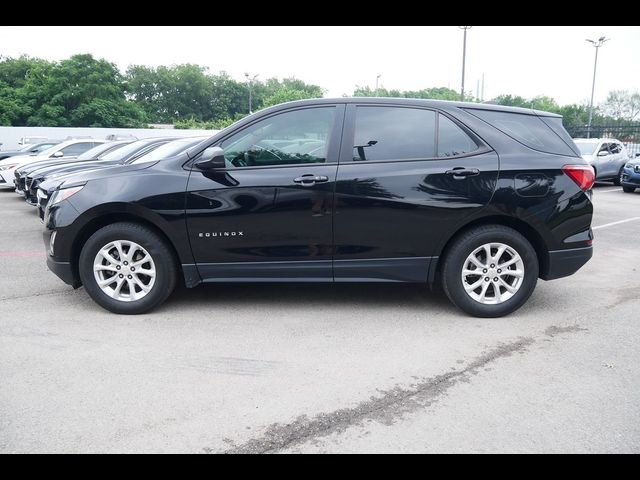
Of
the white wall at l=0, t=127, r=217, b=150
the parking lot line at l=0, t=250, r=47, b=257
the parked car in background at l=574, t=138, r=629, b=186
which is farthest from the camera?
the white wall at l=0, t=127, r=217, b=150

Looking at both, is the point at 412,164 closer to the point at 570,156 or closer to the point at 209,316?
the point at 570,156

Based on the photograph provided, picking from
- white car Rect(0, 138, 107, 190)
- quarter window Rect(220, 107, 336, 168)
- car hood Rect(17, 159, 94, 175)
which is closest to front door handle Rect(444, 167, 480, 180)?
quarter window Rect(220, 107, 336, 168)

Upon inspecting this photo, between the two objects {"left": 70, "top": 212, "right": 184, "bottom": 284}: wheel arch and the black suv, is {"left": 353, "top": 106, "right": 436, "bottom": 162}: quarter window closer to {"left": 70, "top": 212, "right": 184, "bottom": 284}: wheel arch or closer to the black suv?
the black suv

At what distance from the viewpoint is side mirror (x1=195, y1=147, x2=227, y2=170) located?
4.77 meters

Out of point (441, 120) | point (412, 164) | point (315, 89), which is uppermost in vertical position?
point (315, 89)

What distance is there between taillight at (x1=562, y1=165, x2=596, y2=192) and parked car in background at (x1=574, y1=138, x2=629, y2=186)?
1362cm

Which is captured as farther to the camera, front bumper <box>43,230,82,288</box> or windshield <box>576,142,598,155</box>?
windshield <box>576,142,598,155</box>

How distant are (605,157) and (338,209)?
1554cm

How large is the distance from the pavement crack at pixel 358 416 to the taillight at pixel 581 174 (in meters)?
2.04

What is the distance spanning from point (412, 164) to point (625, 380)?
2.26 m

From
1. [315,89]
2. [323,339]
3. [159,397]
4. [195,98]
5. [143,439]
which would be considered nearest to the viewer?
[143,439]

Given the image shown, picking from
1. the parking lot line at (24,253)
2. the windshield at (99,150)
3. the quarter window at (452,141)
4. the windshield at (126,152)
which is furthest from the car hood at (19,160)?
the quarter window at (452,141)

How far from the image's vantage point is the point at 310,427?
10.2 feet
